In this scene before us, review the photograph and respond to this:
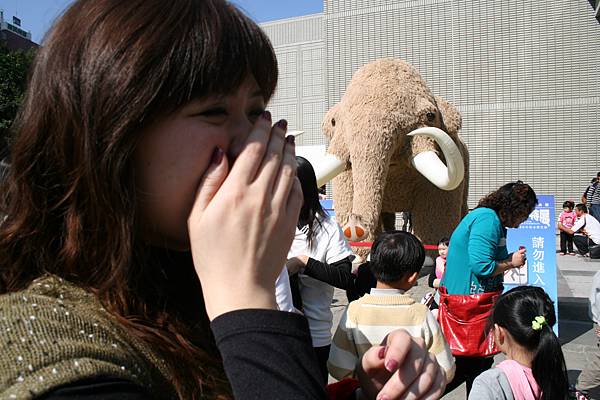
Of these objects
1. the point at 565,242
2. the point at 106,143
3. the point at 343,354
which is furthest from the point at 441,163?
the point at 565,242

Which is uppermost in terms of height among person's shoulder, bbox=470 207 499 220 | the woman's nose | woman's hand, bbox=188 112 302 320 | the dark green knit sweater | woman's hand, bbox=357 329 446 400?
the woman's nose

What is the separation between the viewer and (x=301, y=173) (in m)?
2.29

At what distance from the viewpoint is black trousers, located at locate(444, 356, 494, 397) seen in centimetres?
278

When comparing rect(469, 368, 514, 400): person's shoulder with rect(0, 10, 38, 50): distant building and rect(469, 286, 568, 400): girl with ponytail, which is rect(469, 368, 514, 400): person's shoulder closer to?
rect(469, 286, 568, 400): girl with ponytail

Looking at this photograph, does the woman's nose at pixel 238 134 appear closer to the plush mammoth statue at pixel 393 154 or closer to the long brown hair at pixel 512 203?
the long brown hair at pixel 512 203

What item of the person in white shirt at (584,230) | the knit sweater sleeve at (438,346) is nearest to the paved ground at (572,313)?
the person in white shirt at (584,230)

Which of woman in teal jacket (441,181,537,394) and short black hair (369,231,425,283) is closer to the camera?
short black hair (369,231,425,283)

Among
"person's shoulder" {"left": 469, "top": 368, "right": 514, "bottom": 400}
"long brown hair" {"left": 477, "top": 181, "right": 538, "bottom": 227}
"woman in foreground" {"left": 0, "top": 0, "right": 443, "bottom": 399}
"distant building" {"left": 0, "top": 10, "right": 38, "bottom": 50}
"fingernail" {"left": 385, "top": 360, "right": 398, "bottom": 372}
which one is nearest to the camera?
"woman in foreground" {"left": 0, "top": 0, "right": 443, "bottom": 399}

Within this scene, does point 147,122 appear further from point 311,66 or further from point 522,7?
point 311,66

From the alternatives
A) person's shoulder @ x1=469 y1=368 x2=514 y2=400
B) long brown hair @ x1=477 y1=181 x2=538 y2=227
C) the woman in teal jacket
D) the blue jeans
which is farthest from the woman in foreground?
the blue jeans

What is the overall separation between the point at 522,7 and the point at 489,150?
10.8 feet

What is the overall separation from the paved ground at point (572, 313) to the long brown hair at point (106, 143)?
2959 mm

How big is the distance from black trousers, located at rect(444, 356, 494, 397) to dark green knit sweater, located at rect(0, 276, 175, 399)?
253 cm

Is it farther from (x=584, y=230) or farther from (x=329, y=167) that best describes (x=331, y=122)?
(x=584, y=230)
